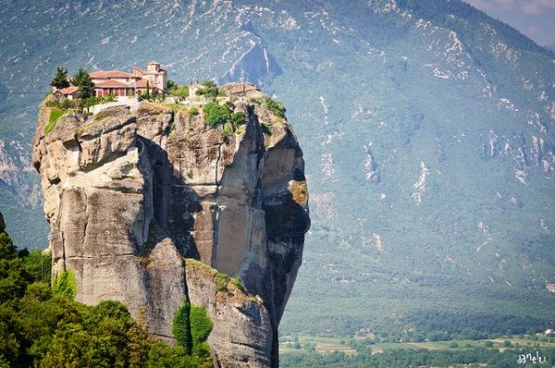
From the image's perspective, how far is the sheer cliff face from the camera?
70.9 metres

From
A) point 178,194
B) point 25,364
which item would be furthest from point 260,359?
point 25,364

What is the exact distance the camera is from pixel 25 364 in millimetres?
65125

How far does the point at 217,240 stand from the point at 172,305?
223 inches

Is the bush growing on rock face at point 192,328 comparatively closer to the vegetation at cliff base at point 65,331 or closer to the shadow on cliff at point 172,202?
the vegetation at cliff base at point 65,331

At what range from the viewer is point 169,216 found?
76.1m

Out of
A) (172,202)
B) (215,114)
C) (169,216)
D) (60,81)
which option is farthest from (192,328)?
(60,81)

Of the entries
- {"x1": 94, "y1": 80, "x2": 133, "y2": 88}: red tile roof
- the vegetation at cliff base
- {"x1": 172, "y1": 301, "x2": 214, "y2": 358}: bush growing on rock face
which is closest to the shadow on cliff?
{"x1": 172, "y1": 301, "x2": 214, "y2": 358}: bush growing on rock face

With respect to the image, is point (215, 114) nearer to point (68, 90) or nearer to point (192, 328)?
point (68, 90)

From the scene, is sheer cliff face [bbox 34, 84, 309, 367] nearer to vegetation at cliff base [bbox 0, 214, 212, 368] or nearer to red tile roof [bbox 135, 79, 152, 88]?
vegetation at cliff base [bbox 0, 214, 212, 368]

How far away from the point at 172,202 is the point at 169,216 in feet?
2.04

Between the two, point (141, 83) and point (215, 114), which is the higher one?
point (141, 83)

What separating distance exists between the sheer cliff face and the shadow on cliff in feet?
0.14

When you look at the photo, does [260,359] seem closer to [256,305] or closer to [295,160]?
[256,305]

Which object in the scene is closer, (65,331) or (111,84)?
(65,331)
